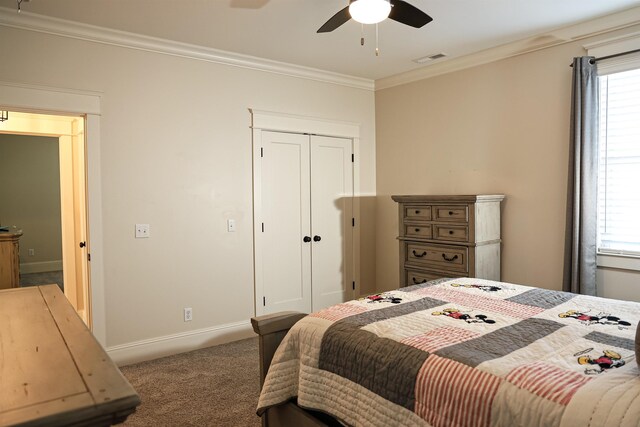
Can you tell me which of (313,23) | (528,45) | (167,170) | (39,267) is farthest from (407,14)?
(39,267)

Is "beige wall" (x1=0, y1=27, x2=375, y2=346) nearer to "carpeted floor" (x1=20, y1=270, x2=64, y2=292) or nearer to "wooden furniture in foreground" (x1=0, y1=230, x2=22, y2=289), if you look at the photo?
"wooden furniture in foreground" (x1=0, y1=230, x2=22, y2=289)

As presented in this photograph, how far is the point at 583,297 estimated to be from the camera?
7.92ft

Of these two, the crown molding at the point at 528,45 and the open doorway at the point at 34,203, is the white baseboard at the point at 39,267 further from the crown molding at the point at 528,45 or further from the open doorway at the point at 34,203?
the crown molding at the point at 528,45

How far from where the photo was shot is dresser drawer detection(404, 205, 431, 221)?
4066mm

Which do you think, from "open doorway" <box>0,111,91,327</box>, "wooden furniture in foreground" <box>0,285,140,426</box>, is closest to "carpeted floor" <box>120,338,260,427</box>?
"wooden furniture in foreground" <box>0,285,140,426</box>

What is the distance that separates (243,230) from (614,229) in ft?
10.3

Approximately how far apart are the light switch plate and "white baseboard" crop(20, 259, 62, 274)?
6231 mm

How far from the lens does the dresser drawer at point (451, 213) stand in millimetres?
3783

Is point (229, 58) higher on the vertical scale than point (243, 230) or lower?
higher

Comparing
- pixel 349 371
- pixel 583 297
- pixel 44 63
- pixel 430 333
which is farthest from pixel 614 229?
pixel 44 63

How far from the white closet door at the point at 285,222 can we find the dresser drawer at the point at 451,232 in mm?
1424

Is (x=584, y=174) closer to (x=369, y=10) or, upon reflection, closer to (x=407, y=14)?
(x=407, y=14)

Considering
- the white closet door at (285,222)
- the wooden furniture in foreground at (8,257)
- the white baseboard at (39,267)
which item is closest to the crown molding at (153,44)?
the white closet door at (285,222)

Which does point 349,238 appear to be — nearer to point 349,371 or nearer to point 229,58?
point 229,58
